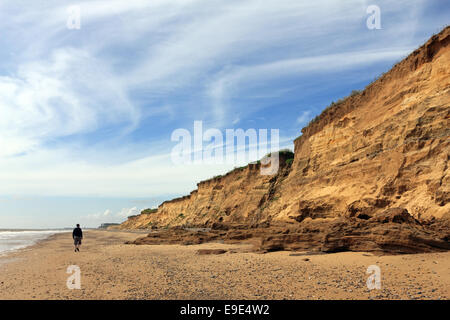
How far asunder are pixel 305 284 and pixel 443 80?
12.8m

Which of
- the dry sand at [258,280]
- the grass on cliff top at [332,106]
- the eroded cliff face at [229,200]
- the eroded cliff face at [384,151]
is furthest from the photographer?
the eroded cliff face at [229,200]

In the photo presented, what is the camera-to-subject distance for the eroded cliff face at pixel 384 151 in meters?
11.8

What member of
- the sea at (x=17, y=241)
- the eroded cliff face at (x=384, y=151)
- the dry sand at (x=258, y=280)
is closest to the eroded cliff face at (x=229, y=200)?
the eroded cliff face at (x=384, y=151)

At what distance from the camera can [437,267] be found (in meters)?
6.47

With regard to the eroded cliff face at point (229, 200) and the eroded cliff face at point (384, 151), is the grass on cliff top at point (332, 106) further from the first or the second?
the eroded cliff face at point (229, 200)

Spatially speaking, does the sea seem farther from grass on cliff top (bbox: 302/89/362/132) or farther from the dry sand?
grass on cliff top (bbox: 302/89/362/132)

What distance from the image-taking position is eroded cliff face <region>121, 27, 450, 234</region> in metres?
11.8

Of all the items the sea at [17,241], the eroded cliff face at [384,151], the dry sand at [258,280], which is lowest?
the sea at [17,241]

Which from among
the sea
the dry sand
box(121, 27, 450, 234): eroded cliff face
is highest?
box(121, 27, 450, 234): eroded cliff face

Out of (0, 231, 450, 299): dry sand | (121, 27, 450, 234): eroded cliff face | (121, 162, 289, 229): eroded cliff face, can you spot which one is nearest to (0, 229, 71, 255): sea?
(0, 231, 450, 299): dry sand

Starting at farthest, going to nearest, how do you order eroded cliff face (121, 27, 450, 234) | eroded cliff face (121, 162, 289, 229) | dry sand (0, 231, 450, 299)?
eroded cliff face (121, 162, 289, 229) < eroded cliff face (121, 27, 450, 234) < dry sand (0, 231, 450, 299)
